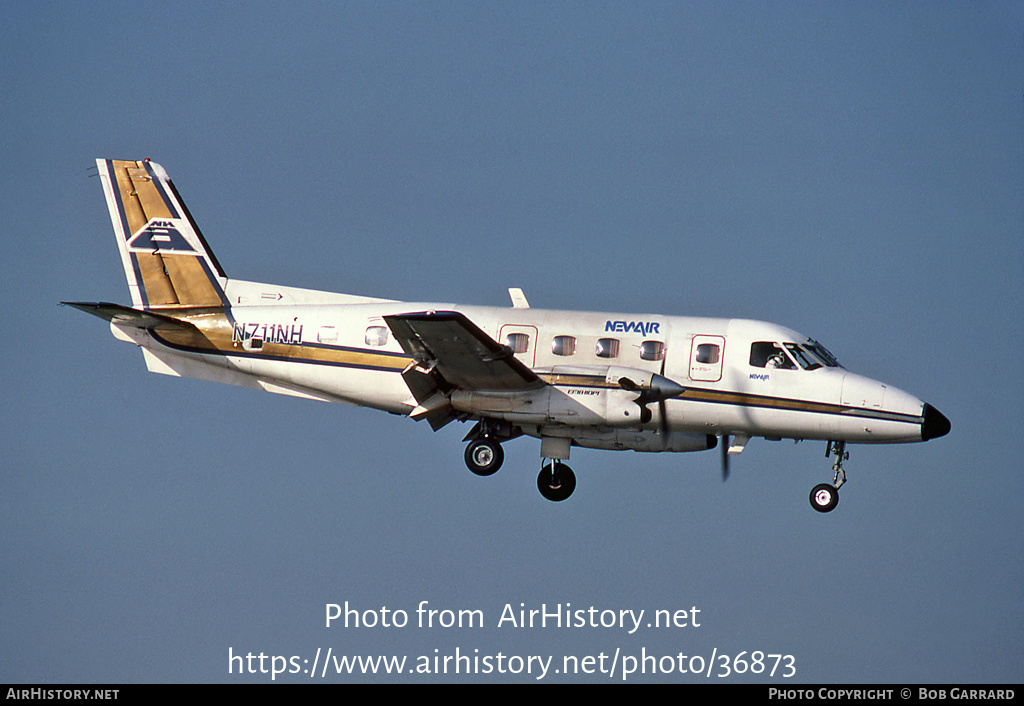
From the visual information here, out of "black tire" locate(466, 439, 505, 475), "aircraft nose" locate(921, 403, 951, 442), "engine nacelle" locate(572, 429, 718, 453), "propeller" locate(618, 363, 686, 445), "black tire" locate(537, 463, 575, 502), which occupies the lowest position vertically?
"black tire" locate(537, 463, 575, 502)

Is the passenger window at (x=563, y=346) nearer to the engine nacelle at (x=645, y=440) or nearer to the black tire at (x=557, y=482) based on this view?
the engine nacelle at (x=645, y=440)

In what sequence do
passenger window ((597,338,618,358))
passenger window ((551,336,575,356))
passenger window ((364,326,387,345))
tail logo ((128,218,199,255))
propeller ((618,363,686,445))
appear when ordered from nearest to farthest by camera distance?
propeller ((618,363,686,445))
passenger window ((597,338,618,358))
passenger window ((551,336,575,356))
passenger window ((364,326,387,345))
tail logo ((128,218,199,255))

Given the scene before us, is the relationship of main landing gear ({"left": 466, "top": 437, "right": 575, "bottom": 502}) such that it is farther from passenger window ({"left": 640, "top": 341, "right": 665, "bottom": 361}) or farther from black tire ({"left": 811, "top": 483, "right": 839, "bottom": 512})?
black tire ({"left": 811, "top": 483, "right": 839, "bottom": 512})

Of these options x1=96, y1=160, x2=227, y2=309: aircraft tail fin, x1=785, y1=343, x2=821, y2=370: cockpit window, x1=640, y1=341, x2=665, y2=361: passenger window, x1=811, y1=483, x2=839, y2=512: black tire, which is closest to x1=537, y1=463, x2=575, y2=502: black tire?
x1=640, y1=341, x2=665, y2=361: passenger window

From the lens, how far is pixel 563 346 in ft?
90.1

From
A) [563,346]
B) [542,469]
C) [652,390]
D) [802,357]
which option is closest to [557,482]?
[542,469]

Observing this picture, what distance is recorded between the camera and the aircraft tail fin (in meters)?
29.7

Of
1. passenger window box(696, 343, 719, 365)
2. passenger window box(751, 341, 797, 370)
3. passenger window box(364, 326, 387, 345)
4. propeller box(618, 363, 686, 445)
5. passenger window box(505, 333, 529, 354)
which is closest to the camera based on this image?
propeller box(618, 363, 686, 445)

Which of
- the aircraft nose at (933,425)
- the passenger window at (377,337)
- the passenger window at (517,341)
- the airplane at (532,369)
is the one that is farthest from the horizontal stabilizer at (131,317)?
the aircraft nose at (933,425)

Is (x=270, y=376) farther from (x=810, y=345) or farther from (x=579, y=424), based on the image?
(x=810, y=345)

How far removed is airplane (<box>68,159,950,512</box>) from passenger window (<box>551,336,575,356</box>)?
3cm

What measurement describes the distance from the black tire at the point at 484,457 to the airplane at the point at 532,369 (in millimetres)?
27

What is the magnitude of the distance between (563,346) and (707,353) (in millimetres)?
2705
